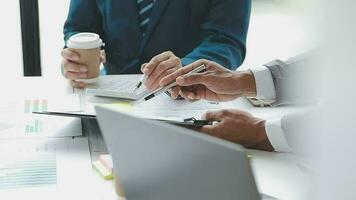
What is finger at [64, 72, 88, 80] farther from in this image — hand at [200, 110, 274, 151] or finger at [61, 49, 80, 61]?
hand at [200, 110, 274, 151]

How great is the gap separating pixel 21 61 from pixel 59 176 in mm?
1615

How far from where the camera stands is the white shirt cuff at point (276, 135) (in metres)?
1.08

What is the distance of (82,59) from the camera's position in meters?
1.42

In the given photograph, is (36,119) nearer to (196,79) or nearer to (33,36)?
(196,79)

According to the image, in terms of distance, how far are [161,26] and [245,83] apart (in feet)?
1.46

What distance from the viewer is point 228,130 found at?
1123mm

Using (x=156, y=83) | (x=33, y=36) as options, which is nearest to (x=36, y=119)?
(x=156, y=83)

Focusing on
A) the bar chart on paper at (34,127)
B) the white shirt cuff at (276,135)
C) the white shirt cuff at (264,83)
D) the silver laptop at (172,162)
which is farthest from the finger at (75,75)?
the silver laptop at (172,162)

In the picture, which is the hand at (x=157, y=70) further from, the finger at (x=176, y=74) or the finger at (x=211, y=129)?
the finger at (x=211, y=129)

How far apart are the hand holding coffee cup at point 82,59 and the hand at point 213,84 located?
9.1 inches

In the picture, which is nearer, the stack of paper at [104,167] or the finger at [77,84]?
the stack of paper at [104,167]

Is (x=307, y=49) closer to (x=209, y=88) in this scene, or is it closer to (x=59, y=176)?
(x=59, y=176)

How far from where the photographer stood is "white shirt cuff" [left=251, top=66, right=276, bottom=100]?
50.5 inches

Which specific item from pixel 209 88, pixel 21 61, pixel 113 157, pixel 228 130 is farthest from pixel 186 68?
pixel 21 61
